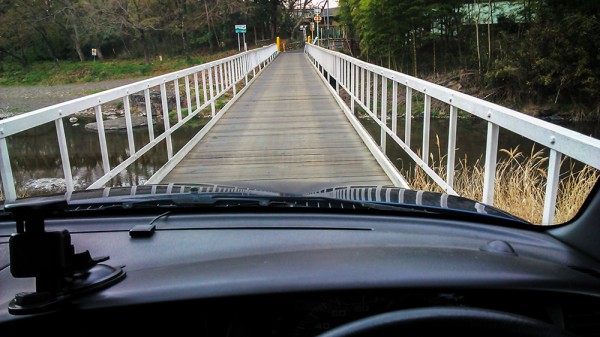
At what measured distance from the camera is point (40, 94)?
4175 centimetres

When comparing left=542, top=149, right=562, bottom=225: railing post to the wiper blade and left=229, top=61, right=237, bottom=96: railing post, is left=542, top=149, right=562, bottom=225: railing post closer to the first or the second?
the wiper blade

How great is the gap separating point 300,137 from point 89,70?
4773 cm

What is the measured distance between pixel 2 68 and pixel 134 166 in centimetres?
4309

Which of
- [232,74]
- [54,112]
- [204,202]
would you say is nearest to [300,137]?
[54,112]

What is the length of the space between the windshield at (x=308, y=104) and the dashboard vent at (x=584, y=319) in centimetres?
74

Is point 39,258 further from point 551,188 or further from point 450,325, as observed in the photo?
point 551,188

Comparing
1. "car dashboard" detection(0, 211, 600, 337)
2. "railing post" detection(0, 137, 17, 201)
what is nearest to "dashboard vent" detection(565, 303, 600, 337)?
"car dashboard" detection(0, 211, 600, 337)

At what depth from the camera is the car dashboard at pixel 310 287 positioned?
1.15 m

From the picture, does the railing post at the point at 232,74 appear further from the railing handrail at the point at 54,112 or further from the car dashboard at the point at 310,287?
the car dashboard at the point at 310,287

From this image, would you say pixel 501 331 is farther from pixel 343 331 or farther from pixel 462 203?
pixel 462 203

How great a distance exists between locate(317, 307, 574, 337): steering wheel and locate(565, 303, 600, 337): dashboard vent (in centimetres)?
25

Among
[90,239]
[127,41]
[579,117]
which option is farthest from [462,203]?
[127,41]

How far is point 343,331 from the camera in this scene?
39.7 inches

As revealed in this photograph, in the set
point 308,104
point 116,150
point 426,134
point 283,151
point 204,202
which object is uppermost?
point 204,202
